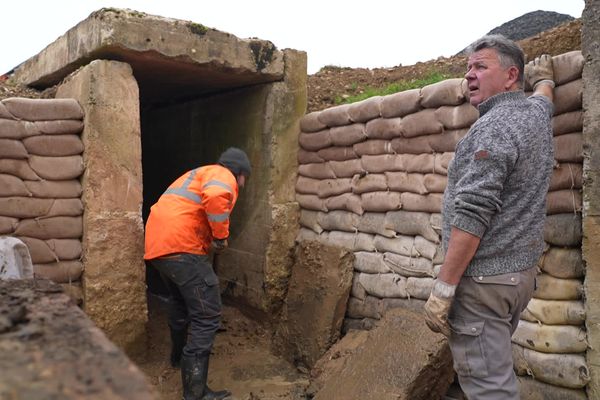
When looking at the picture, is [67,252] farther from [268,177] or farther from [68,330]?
[68,330]

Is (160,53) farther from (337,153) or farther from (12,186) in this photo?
(337,153)

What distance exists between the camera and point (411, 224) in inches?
136

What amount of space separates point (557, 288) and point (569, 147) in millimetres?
677

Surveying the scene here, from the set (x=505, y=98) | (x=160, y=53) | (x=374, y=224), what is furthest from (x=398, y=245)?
(x=160, y=53)

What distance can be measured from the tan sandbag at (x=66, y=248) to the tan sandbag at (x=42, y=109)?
32.8 inches

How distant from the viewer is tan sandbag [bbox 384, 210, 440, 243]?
3.33 metres

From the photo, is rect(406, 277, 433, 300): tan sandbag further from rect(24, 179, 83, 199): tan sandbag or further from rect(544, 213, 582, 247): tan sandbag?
rect(24, 179, 83, 199): tan sandbag

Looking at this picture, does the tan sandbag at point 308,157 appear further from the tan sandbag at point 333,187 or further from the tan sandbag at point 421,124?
the tan sandbag at point 421,124

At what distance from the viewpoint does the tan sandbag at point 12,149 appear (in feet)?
11.0

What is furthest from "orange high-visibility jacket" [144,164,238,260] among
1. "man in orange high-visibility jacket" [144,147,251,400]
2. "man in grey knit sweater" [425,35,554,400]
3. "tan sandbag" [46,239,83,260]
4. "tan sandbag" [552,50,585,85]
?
"tan sandbag" [552,50,585,85]

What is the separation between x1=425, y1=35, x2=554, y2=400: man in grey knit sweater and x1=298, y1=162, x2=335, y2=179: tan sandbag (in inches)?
85.6

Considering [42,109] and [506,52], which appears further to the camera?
[42,109]

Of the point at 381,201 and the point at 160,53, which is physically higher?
the point at 160,53

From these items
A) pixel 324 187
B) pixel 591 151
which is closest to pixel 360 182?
pixel 324 187
